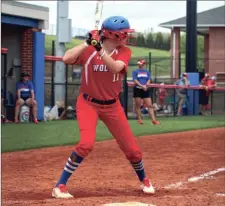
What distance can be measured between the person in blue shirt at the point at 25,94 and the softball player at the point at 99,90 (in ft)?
40.0

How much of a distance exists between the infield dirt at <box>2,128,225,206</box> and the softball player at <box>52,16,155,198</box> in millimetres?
488

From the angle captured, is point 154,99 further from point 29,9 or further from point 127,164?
point 127,164

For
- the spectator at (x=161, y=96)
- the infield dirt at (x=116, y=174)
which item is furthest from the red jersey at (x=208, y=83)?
the infield dirt at (x=116, y=174)

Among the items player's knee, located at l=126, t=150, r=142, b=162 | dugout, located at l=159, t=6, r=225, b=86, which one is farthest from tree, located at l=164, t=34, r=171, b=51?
player's knee, located at l=126, t=150, r=142, b=162

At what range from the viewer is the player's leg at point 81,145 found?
615cm

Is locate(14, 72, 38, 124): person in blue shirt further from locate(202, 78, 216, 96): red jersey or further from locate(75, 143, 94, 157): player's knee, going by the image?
locate(75, 143, 94, 157): player's knee

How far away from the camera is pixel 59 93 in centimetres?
2230

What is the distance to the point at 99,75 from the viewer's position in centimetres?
623

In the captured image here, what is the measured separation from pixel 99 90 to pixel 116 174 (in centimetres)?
234

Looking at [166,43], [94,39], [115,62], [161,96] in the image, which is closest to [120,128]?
[115,62]

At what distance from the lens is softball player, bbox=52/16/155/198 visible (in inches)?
242

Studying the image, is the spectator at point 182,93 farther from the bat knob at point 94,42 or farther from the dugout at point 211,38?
the bat knob at point 94,42

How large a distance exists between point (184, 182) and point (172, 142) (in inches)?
194

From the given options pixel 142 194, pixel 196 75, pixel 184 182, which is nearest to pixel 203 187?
pixel 184 182
